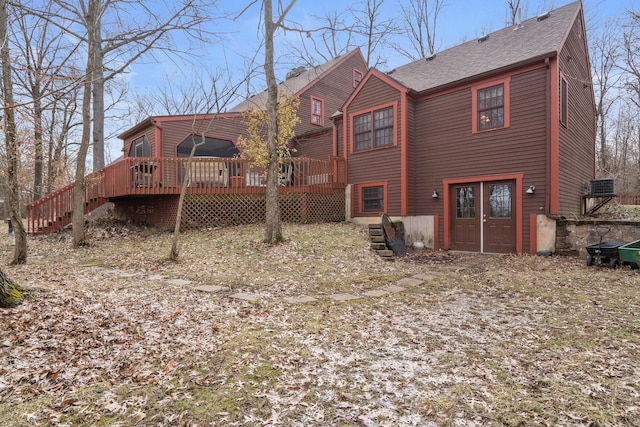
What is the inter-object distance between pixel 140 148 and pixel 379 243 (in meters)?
13.0

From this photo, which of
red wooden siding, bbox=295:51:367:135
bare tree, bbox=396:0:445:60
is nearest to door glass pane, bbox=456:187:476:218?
red wooden siding, bbox=295:51:367:135

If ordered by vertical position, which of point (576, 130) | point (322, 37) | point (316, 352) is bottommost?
point (316, 352)

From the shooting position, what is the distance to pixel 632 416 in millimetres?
2293

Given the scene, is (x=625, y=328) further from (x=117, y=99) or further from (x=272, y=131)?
(x=117, y=99)

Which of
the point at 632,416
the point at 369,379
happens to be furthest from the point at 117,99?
the point at 632,416

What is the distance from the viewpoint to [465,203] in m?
10.8

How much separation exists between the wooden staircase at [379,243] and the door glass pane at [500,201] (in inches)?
135

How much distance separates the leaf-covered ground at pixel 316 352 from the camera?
92.7 inches

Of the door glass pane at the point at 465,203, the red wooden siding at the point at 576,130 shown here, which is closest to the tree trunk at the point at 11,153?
the door glass pane at the point at 465,203

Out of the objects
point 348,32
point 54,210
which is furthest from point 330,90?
point 54,210

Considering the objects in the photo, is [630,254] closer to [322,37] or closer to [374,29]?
[322,37]

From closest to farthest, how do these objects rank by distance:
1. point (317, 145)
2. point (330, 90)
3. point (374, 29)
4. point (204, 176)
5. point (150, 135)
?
point (204, 176), point (374, 29), point (150, 135), point (317, 145), point (330, 90)

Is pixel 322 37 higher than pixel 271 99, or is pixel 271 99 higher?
pixel 322 37

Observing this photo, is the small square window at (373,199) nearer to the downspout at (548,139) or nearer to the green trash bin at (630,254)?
the downspout at (548,139)
